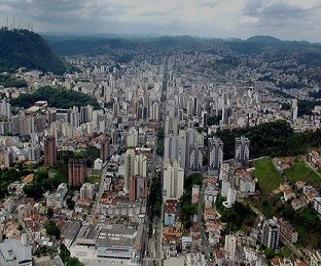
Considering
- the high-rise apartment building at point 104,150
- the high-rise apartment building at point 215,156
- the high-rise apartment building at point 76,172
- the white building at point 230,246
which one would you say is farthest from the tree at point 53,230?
the high-rise apartment building at point 215,156


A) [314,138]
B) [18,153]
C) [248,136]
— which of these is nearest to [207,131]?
[248,136]

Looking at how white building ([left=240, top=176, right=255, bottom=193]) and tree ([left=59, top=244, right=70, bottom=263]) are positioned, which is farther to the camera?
white building ([left=240, top=176, right=255, bottom=193])

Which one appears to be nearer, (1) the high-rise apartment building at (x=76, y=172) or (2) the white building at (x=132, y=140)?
(1) the high-rise apartment building at (x=76, y=172)

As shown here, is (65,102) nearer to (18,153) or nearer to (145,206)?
(18,153)

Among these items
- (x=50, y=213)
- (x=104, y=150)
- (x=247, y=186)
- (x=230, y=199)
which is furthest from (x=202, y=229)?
(x=104, y=150)

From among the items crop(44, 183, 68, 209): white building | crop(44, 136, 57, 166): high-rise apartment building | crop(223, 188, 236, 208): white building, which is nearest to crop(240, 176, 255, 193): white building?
crop(223, 188, 236, 208): white building

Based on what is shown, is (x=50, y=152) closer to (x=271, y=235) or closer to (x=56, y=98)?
(x=271, y=235)

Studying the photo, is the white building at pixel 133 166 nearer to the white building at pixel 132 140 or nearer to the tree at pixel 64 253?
the tree at pixel 64 253

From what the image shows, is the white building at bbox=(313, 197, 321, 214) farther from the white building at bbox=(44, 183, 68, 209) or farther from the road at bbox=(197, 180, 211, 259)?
the white building at bbox=(44, 183, 68, 209)
